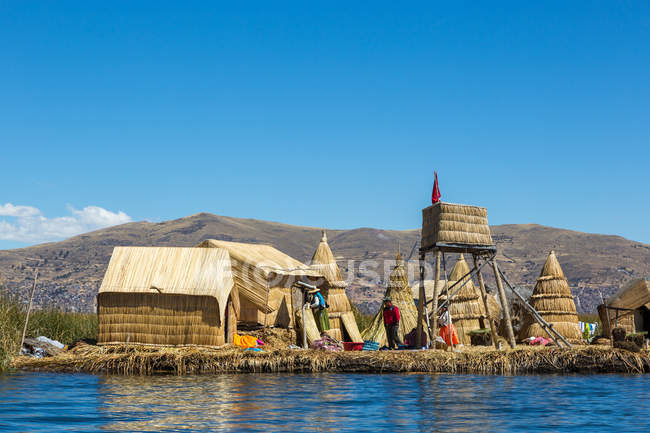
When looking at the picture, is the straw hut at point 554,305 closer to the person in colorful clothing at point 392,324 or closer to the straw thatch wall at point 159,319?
the person in colorful clothing at point 392,324

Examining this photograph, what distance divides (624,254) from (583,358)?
11118 centimetres

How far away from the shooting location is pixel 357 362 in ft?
65.3

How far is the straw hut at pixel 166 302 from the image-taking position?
2159 cm

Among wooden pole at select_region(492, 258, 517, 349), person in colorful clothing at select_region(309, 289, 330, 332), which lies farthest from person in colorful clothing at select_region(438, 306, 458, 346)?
person in colorful clothing at select_region(309, 289, 330, 332)

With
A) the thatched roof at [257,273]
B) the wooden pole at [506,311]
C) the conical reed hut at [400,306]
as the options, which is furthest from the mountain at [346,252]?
the wooden pole at [506,311]

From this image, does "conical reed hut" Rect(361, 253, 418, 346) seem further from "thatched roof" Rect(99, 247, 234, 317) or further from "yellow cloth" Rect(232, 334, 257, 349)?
"thatched roof" Rect(99, 247, 234, 317)

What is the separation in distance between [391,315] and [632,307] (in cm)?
982

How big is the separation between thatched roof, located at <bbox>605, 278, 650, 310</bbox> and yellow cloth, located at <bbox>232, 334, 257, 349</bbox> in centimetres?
1304

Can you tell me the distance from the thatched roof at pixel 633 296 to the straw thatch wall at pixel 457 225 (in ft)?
27.8

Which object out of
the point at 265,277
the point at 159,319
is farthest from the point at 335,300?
the point at 159,319

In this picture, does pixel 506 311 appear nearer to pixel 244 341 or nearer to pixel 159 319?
pixel 244 341

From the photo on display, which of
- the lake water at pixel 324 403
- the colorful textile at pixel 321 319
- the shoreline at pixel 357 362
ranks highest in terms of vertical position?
the colorful textile at pixel 321 319

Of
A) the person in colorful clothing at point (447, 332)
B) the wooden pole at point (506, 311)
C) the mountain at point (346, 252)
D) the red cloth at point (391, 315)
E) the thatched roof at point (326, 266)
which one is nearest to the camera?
the wooden pole at point (506, 311)

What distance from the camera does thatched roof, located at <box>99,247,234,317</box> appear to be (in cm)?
2170
